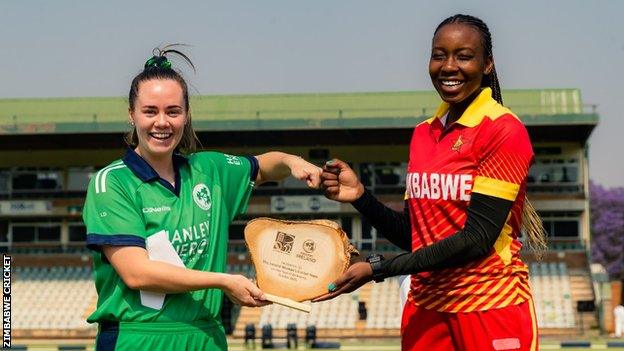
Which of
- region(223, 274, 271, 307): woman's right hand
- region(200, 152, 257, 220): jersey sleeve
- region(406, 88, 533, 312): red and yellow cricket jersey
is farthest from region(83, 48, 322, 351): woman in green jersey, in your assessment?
region(406, 88, 533, 312): red and yellow cricket jersey

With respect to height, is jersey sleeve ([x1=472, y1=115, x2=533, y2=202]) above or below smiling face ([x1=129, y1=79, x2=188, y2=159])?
below

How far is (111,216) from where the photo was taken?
186 inches

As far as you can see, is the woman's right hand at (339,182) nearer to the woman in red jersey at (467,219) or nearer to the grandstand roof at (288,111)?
the woman in red jersey at (467,219)

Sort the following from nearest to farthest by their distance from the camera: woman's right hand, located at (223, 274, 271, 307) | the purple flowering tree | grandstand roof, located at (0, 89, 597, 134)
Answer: woman's right hand, located at (223, 274, 271, 307) < grandstand roof, located at (0, 89, 597, 134) < the purple flowering tree

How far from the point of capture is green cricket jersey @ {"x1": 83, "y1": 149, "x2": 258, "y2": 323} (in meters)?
4.73

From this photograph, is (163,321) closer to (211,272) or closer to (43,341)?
(211,272)

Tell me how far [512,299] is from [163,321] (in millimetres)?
1507

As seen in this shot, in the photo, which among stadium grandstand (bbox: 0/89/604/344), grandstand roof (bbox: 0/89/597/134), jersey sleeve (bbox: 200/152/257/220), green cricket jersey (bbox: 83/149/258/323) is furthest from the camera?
grandstand roof (bbox: 0/89/597/134)

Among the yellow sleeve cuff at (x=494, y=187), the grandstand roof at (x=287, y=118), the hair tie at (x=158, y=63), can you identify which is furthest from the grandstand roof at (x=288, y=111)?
the yellow sleeve cuff at (x=494, y=187)

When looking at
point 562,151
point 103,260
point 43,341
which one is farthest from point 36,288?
point 103,260

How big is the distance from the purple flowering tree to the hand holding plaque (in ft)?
262

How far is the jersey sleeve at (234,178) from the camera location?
5230mm

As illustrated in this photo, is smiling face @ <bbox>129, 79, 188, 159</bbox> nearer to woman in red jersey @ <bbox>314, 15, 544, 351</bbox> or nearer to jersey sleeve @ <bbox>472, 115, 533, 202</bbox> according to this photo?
woman in red jersey @ <bbox>314, 15, 544, 351</bbox>

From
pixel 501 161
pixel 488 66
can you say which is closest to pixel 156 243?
pixel 501 161
